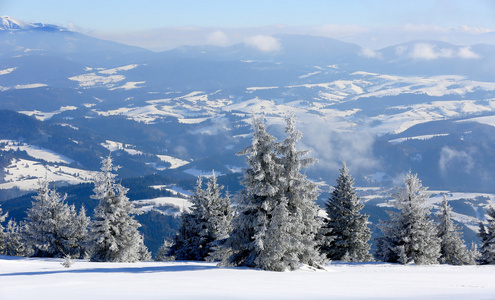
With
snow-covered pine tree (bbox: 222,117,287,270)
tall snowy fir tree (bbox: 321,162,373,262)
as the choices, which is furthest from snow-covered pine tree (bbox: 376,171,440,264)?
snow-covered pine tree (bbox: 222,117,287,270)

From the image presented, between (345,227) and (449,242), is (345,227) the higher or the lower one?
the higher one

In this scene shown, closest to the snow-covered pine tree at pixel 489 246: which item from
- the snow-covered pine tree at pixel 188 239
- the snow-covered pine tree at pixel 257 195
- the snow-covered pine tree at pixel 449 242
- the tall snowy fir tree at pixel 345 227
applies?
the snow-covered pine tree at pixel 449 242

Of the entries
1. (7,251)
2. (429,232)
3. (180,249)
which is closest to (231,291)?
(429,232)

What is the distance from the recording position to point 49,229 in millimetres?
42500

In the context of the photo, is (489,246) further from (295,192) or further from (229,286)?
(229,286)

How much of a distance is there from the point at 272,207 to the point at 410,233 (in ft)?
54.2

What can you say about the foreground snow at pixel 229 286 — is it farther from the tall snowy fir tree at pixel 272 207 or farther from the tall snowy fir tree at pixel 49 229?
the tall snowy fir tree at pixel 49 229

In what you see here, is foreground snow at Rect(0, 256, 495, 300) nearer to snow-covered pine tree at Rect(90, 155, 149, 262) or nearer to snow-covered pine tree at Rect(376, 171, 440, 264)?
snow-covered pine tree at Rect(376, 171, 440, 264)

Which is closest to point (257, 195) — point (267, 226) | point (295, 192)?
point (267, 226)

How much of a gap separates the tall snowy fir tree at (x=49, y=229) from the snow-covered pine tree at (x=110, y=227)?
20.3 ft

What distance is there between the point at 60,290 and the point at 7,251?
4780 centimetres

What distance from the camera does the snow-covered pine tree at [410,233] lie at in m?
37.0

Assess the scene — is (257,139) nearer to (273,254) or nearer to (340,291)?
(273,254)

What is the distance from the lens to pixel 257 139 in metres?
26.6
